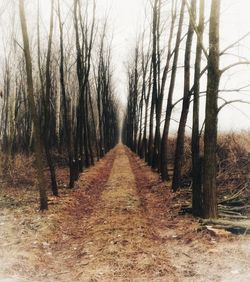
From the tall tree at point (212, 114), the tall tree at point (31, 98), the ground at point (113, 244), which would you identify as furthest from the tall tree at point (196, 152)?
the tall tree at point (31, 98)

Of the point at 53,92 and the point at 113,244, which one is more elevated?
the point at 53,92

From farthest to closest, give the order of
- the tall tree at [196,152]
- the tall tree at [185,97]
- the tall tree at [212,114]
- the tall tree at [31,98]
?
the tall tree at [185,97] → the tall tree at [31,98] → the tall tree at [196,152] → the tall tree at [212,114]

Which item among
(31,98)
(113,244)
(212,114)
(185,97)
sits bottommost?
(113,244)

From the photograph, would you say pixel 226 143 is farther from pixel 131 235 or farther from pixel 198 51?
pixel 131 235

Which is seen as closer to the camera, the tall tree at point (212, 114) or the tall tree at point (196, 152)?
the tall tree at point (212, 114)

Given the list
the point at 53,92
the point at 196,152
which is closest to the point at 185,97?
the point at 196,152

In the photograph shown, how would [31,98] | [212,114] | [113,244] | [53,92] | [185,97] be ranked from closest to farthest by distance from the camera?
[113,244] → [212,114] → [31,98] → [185,97] → [53,92]

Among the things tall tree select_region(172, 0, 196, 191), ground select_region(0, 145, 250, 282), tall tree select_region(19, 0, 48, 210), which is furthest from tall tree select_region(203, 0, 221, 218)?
tall tree select_region(19, 0, 48, 210)

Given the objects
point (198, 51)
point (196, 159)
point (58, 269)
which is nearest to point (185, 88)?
point (198, 51)

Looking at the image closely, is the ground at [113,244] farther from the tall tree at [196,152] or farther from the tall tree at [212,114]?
the tall tree at [212,114]

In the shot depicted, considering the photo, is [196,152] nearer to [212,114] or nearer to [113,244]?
[212,114]

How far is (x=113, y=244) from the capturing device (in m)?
7.61

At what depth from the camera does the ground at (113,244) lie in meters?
6.16

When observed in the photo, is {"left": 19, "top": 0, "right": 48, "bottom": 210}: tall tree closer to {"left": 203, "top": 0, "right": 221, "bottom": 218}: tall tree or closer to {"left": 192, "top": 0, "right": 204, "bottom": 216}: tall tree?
{"left": 192, "top": 0, "right": 204, "bottom": 216}: tall tree
